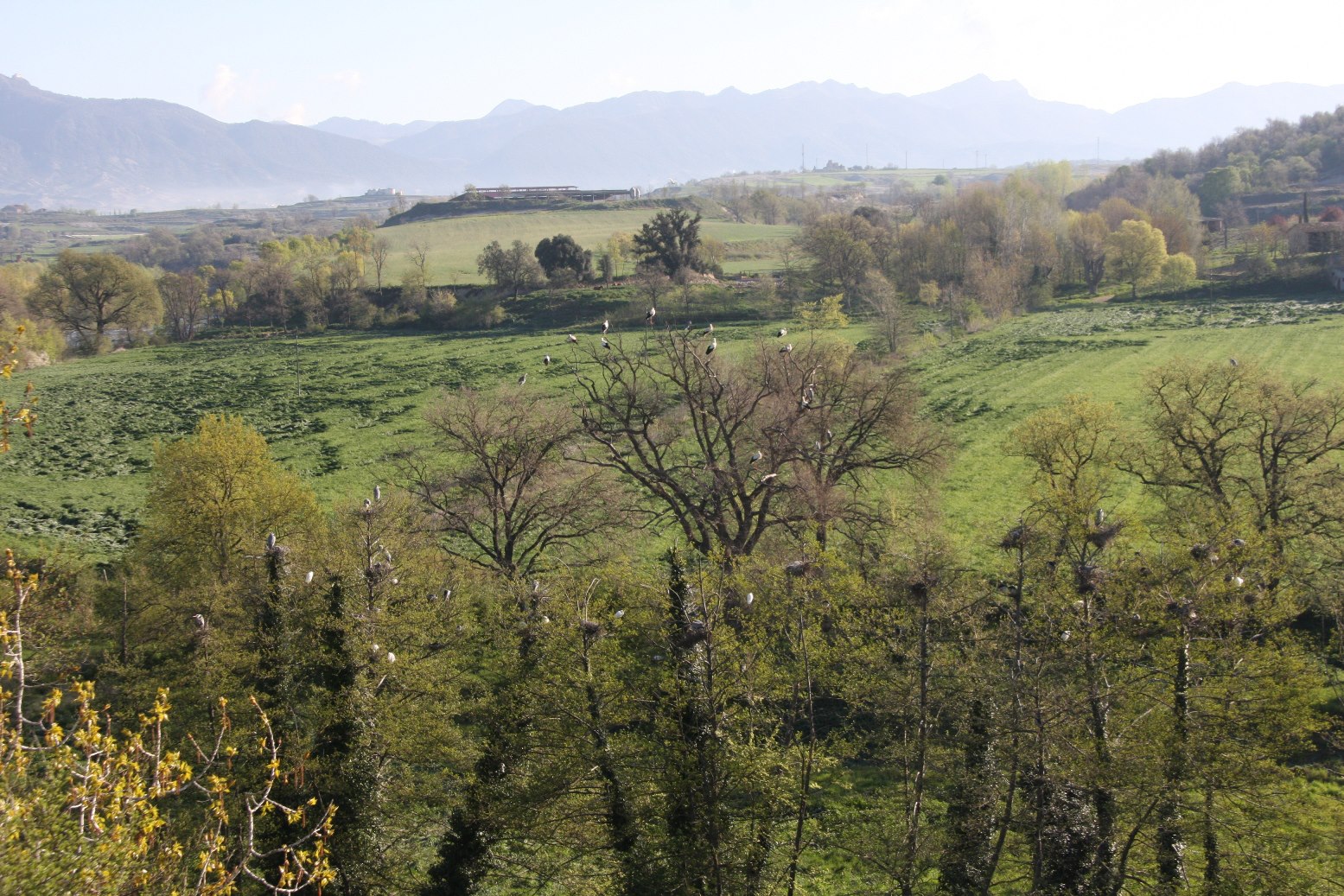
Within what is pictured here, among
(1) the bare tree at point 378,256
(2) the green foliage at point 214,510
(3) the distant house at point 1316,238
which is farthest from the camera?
(1) the bare tree at point 378,256

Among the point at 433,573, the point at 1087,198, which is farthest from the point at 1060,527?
the point at 1087,198

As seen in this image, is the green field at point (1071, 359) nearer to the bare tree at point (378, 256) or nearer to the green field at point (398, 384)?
the green field at point (398, 384)

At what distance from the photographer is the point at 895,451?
1316 inches

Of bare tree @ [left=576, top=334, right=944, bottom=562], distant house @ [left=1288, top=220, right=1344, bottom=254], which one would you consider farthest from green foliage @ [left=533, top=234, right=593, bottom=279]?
distant house @ [left=1288, top=220, right=1344, bottom=254]

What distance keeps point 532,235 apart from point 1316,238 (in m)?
119

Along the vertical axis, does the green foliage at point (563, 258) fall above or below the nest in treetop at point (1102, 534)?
above

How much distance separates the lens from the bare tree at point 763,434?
93.3 ft

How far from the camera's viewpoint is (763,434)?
29.1m

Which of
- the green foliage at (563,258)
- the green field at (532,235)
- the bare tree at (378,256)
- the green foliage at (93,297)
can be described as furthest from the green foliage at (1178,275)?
the green foliage at (93,297)

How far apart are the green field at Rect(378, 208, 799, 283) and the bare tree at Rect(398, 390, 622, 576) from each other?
302 feet

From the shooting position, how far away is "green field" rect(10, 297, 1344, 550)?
48.1 meters

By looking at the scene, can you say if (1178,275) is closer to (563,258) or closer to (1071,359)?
(1071,359)

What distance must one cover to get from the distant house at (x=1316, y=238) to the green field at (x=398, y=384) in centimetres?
1844

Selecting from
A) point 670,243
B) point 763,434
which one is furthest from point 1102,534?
point 670,243
